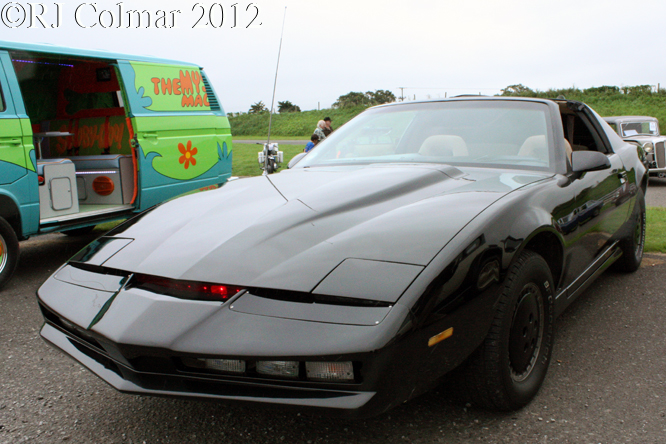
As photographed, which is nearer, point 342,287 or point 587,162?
point 342,287

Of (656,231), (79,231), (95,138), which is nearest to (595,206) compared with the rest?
(656,231)

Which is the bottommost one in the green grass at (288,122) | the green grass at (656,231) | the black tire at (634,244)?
the green grass at (656,231)

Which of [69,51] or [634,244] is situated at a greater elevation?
[69,51]

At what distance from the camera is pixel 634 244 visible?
13.3ft

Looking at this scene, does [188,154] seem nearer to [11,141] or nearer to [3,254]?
[11,141]

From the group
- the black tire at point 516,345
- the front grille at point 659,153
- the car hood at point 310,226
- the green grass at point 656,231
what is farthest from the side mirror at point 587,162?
→ the front grille at point 659,153

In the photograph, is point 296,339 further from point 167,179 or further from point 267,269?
point 167,179

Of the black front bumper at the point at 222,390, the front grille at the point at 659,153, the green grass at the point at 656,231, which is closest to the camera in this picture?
the black front bumper at the point at 222,390

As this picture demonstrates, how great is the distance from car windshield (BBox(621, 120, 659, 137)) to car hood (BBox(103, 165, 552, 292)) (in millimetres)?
10741

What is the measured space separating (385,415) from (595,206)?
1.66m

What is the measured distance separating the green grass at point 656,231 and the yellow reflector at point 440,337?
13.4 feet

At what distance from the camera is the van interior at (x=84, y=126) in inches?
222

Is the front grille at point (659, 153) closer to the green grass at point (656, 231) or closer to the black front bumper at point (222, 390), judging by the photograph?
the green grass at point (656, 231)

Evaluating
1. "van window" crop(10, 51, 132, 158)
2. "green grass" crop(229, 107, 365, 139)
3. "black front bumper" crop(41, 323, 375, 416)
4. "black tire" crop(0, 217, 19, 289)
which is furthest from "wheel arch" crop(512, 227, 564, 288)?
"green grass" crop(229, 107, 365, 139)
